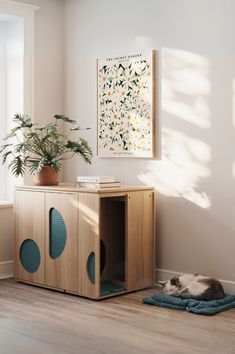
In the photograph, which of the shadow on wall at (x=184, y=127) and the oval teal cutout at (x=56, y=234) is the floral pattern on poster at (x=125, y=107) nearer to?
the shadow on wall at (x=184, y=127)

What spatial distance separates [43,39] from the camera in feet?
18.6

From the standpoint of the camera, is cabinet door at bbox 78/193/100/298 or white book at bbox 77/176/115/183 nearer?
cabinet door at bbox 78/193/100/298

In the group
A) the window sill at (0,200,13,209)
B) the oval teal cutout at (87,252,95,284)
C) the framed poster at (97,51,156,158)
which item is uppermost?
the framed poster at (97,51,156,158)

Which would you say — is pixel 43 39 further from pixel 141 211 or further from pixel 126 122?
pixel 141 211

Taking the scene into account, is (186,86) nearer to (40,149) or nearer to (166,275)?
(40,149)

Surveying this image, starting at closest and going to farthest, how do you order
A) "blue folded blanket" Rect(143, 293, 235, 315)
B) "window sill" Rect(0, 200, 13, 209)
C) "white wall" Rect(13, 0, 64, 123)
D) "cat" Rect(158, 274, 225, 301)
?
"blue folded blanket" Rect(143, 293, 235, 315) → "cat" Rect(158, 274, 225, 301) → "window sill" Rect(0, 200, 13, 209) → "white wall" Rect(13, 0, 64, 123)

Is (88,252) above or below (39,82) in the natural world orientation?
below

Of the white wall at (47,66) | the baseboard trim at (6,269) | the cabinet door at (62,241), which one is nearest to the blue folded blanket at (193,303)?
the cabinet door at (62,241)

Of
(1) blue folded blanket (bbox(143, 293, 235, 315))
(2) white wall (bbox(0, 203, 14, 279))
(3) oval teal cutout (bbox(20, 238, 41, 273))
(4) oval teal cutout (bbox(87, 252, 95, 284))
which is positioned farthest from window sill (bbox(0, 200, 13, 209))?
(1) blue folded blanket (bbox(143, 293, 235, 315))

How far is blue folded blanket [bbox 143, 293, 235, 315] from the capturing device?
14.0 ft

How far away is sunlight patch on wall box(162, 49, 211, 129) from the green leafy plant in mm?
831

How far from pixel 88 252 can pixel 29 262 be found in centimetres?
73

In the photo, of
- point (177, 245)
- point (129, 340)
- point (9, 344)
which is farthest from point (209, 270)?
point (9, 344)

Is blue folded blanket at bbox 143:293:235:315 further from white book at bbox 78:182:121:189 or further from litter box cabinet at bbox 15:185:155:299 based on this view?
white book at bbox 78:182:121:189
